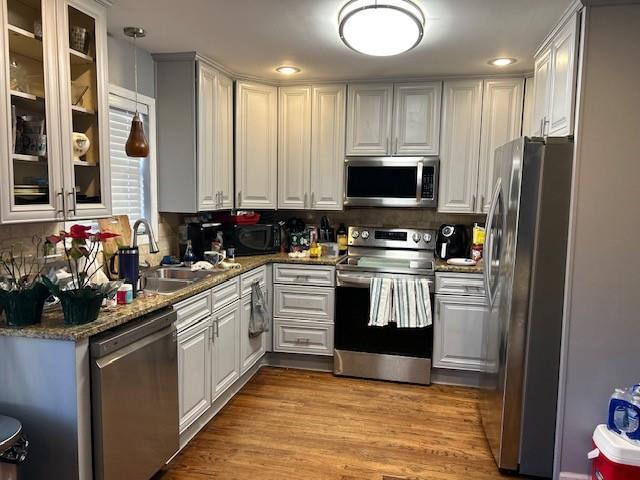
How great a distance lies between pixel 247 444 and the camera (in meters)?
2.64

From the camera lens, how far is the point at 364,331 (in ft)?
11.7

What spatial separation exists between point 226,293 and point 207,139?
3.72 ft

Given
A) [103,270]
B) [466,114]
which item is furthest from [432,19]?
[103,270]

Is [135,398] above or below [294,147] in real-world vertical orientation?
below

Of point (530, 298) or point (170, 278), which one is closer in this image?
point (530, 298)

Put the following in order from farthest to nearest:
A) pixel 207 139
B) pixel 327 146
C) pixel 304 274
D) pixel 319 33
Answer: pixel 327 146, pixel 304 274, pixel 207 139, pixel 319 33

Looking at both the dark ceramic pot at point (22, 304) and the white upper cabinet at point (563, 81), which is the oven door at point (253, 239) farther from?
the white upper cabinet at point (563, 81)

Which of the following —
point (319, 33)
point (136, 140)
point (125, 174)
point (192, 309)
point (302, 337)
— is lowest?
point (302, 337)

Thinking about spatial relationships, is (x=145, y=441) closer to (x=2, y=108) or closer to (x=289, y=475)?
(x=289, y=475)

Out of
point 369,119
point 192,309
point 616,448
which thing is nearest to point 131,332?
point 192,309

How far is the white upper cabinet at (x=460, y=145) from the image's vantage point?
3.58 meters

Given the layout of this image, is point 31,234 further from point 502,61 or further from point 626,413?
point 502,61

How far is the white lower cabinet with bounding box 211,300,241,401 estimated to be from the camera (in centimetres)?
283

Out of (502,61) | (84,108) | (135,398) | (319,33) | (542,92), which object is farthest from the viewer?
(502,61)
